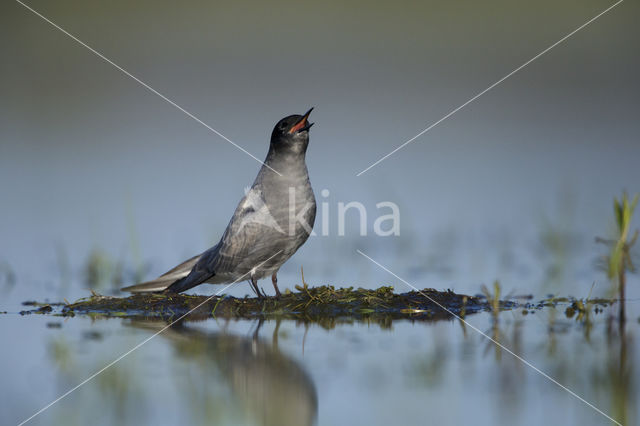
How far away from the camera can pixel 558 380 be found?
11.5 ft

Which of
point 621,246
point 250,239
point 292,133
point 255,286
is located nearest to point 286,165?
point 292,133

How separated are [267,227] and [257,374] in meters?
2.70

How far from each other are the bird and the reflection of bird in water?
166cm

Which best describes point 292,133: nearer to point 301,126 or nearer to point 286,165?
point 301,126

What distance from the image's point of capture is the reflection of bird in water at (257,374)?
10.8 feet

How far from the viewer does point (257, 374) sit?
373cm

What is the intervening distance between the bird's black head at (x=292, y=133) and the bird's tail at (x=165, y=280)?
1.41m

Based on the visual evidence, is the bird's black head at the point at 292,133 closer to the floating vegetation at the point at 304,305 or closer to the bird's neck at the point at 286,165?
the bird's neck at the point at 286,165

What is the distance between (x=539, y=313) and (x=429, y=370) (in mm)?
1831

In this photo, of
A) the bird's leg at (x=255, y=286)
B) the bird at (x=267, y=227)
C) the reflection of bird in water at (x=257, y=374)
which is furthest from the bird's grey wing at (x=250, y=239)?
the reflection of bird in water at (x=257, y=374)

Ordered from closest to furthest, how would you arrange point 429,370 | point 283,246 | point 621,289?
point 429,370
point 621,289
point 283,246

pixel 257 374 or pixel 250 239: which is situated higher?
pixel 250 239

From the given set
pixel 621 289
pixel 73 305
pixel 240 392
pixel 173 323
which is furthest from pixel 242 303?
pixel 621 289

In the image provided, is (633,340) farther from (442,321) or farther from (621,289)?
(442,321)
